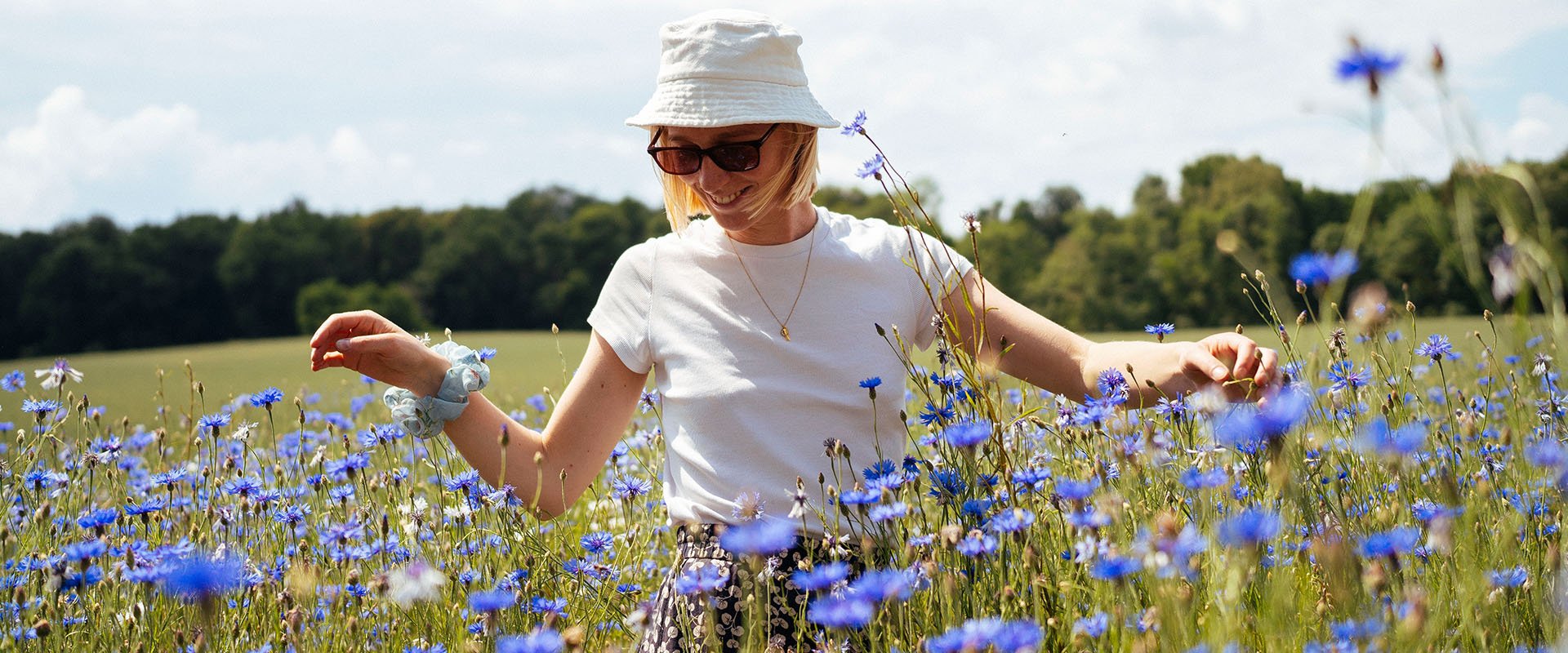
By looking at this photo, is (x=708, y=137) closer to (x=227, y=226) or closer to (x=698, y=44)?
(x=698, y=44)

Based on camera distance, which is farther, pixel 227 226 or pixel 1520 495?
pixel 227 226

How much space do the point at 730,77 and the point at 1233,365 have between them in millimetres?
888

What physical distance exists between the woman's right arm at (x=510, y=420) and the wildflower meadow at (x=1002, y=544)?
55 millimetres

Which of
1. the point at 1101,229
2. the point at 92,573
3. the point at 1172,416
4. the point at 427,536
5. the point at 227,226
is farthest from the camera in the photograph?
the point at 1101,229

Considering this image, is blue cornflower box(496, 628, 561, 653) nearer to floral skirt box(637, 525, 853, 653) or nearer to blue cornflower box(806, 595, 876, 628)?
blue cornflower box(806, 595, 876, 628)

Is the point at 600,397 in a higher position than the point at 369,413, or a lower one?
higher

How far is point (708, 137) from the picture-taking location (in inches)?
72.3

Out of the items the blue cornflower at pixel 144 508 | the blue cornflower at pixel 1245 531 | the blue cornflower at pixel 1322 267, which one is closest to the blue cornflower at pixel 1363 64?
the blue cornflower at pixel 1322 267

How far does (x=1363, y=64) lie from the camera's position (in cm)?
100

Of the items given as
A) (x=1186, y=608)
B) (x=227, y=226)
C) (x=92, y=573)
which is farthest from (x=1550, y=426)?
(x=227, y=226)

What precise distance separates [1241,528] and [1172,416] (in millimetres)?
685

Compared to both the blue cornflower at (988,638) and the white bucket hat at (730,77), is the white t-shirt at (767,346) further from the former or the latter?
the blue cornflower at (988,638)

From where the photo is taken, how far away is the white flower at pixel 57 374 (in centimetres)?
237

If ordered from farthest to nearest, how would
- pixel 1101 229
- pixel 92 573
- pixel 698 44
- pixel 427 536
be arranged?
pixel 1101 229, pixel 427 536, pixel 698 44, pixel 92 573
